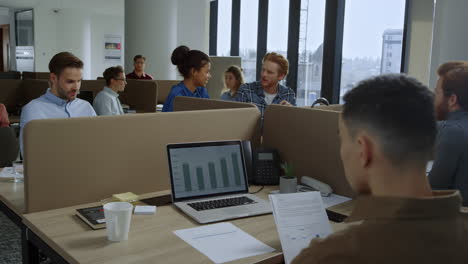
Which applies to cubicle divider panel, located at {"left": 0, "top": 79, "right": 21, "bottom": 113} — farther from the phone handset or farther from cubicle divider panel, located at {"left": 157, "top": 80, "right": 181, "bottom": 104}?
the phone handset

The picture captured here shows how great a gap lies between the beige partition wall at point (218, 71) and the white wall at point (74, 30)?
22.3 feet

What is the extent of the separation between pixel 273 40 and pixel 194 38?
5.62ft

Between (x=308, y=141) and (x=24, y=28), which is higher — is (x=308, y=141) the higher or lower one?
the lower one

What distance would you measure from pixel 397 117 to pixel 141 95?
5.05 m

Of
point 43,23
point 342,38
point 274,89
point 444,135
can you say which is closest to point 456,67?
point 444,135

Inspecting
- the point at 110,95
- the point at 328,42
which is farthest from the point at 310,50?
the point at 110,95

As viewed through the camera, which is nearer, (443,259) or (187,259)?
(443,259)

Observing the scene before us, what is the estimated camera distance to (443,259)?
77 cm

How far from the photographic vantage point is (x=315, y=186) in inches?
81.5

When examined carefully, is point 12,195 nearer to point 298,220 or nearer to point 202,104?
point 202,104

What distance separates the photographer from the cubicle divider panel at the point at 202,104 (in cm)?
250

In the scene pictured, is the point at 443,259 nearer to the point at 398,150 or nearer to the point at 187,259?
the point at 398,150

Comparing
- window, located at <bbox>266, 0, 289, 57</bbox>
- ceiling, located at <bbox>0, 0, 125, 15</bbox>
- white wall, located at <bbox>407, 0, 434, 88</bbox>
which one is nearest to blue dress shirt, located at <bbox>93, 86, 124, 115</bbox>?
white wall, located at <bbox>407, 0, 434, 88</bbox>

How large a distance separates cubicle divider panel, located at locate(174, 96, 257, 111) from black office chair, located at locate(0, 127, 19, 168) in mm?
1130
